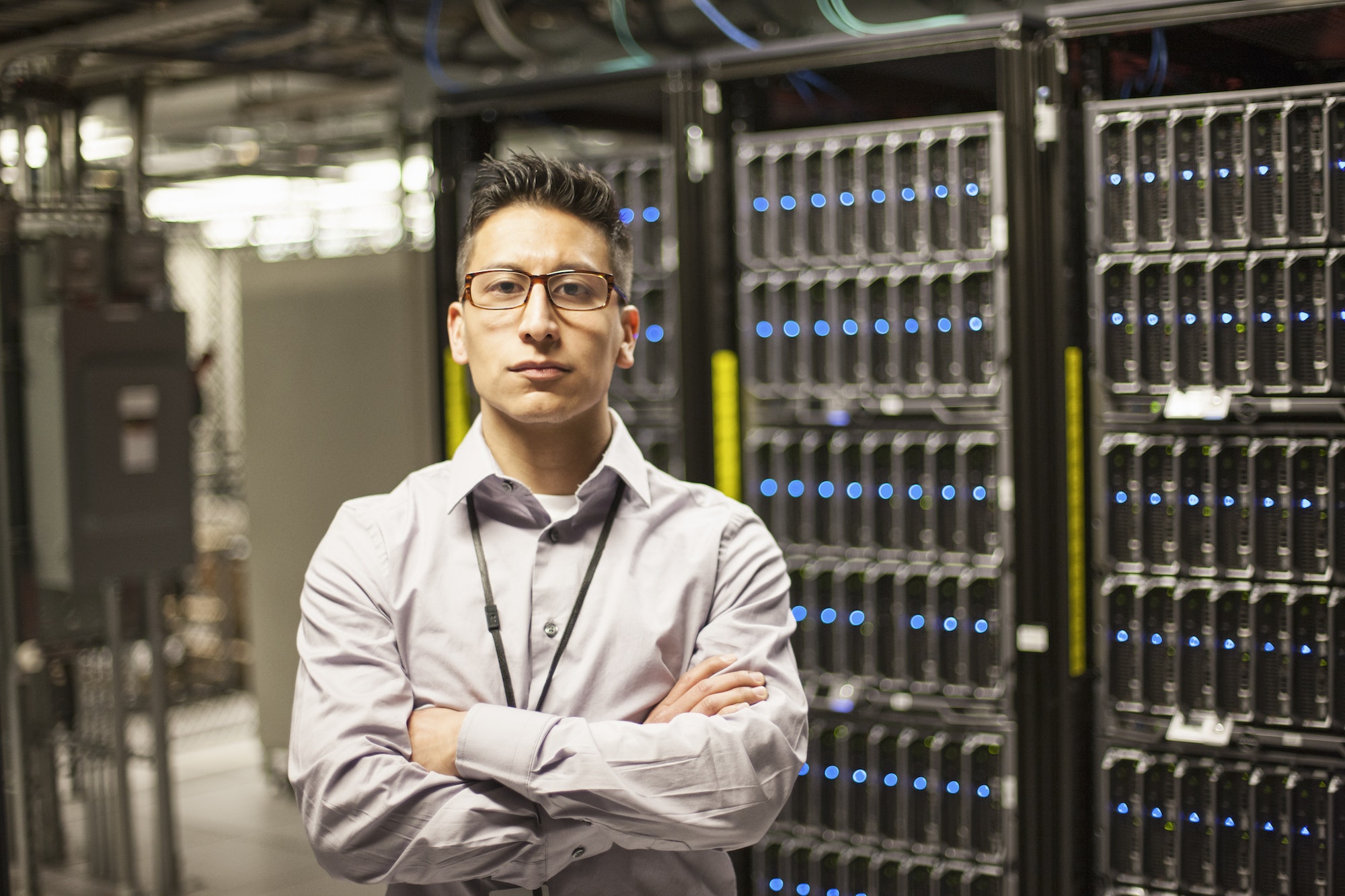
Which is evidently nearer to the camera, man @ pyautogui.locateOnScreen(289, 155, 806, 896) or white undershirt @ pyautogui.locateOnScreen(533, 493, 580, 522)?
man @ pyautogui.locateOnScreen(289, 155, 806, 896)

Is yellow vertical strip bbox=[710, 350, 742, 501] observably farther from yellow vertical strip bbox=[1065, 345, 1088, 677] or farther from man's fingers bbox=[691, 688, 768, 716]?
man's fingers bbox=[691, 688, 768, 716]

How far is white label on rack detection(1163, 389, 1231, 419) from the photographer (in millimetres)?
3188

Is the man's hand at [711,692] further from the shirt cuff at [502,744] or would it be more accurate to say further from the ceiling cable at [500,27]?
the ceiling cable at [500,27]

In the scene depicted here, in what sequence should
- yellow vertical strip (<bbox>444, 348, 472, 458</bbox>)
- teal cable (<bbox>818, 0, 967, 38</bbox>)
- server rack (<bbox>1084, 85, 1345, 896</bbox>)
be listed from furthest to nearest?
teal cable (<bbox>818, 0, 967, 38</bbox>) → yellow vertical strip (<bbox>444, 348, 472, 458</bbox>) → server rack (<bbox>1084, 85, 1345, 896</bbox>)

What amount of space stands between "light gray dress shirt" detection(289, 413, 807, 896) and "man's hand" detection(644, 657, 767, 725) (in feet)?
0.08

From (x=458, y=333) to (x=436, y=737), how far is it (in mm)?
654

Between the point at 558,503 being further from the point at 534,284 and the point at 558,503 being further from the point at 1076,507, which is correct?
the point at 1076,507

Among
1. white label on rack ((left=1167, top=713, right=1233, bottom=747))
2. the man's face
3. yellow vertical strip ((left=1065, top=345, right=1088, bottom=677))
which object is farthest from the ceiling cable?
white label on rack ((left=1167, top=713, right=1233, bottom=747))

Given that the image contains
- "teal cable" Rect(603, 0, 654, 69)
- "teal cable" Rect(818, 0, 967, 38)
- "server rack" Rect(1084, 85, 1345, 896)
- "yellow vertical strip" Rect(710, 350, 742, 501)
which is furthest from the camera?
"teal cable" Rect(603, 0, 654, 69)

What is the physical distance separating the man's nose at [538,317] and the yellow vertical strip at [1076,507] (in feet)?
6.17

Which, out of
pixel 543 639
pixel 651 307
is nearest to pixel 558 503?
pixel 543 639

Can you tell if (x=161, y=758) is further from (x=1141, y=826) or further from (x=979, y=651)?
(x=1141, y=826)

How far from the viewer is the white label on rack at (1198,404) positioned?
319 centimetres

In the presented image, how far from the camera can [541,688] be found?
1921 mm
